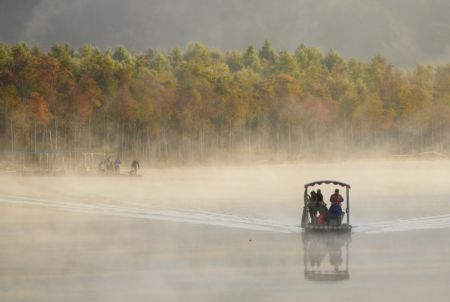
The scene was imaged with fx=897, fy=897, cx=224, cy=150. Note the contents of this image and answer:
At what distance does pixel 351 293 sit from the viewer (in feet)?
79.2

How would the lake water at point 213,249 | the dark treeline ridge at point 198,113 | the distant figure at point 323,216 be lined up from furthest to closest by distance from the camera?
the dark treeline ridge at point 198,113
the distant figure at point 323,216
the lake water at point 213,249

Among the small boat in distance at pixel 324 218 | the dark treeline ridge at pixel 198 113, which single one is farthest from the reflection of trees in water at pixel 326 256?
the dark treeline ridge at pixel 198 113

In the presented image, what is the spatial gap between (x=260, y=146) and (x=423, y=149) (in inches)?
1324

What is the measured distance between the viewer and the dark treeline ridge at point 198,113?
127812mm

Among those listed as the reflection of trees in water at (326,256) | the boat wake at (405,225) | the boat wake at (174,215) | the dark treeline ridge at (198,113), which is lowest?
the reflection of trees in water at (326,256)

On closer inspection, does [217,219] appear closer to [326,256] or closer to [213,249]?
[213,249]

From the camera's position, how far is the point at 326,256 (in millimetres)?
31141

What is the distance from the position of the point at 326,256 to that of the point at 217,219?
47.1 ft

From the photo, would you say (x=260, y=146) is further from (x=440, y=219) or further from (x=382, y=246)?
(x=382, y=246)

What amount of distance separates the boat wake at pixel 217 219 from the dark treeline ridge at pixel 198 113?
67.6 meters

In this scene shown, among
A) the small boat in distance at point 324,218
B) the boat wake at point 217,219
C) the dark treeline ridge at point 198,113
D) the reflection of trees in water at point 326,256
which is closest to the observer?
the reflection of trees in water at point 326,256

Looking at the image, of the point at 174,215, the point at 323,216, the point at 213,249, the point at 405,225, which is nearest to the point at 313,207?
the point at 323,216

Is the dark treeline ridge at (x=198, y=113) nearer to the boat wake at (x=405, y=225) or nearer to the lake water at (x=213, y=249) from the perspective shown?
the lake water at (x=213, y=249)

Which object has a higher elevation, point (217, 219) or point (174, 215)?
point (174, 215)
